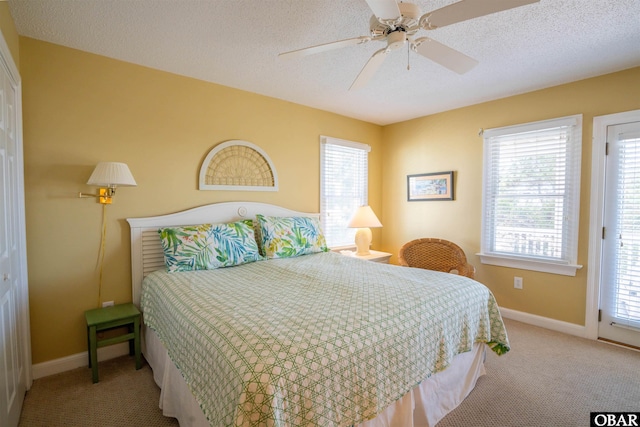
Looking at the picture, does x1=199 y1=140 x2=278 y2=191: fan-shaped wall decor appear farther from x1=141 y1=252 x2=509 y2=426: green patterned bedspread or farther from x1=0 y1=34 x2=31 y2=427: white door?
x1=0 y1=34 x2=31 y2=427: white door

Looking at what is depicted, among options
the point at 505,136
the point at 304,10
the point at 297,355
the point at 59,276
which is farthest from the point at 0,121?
the point at 505,136

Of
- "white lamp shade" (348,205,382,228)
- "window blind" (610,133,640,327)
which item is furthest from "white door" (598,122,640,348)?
"white lamp shade" (348,205,382,228)

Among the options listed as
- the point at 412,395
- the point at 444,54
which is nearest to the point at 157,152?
the point at 444,54

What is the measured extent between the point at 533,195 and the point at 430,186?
3.81 feet

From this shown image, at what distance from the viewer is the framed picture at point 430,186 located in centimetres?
381

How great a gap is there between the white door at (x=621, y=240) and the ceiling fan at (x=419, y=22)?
6.16 feet

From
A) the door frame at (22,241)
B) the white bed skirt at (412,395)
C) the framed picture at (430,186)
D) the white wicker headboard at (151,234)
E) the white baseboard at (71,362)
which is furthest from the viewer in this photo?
the framed picture at (430,186)

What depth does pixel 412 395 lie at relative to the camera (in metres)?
1.58

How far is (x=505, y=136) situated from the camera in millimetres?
3305

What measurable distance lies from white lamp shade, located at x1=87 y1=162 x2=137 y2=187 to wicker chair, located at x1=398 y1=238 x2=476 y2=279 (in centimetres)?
281

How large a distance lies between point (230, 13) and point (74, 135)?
1543 millimetres

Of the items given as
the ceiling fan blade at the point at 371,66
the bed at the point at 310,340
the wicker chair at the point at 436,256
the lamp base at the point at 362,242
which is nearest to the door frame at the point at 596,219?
the wicker chair at the point at 436,256

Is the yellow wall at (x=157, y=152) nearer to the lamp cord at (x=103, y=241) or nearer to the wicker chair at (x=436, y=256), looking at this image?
the lamp cord at (x=103, y=241)

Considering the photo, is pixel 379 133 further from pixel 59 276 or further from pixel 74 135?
pixel 59 276
